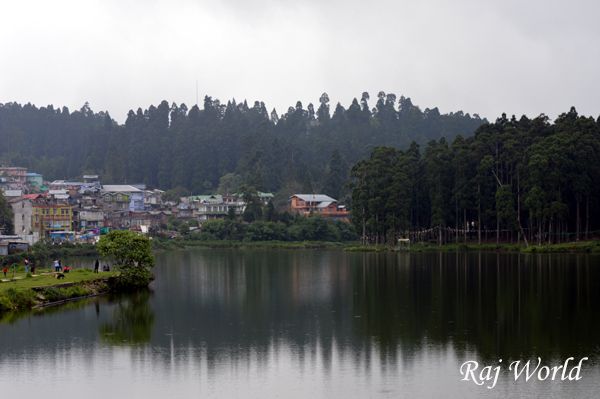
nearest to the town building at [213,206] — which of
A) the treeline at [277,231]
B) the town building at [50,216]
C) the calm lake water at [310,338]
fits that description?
the treeline at [277,231]

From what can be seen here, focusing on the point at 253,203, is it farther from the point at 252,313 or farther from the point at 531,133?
the point at 252,313

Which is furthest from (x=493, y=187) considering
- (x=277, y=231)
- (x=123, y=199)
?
(x=123, y=199)

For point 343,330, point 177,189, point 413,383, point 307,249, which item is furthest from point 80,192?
point 413,383

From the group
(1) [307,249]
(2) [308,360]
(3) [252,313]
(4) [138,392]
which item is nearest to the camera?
(4) [138,392]

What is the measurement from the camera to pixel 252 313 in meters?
37.0

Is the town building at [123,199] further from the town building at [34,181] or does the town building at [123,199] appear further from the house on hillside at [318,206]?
the house on hillside at [318,206]

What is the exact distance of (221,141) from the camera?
6565 inches

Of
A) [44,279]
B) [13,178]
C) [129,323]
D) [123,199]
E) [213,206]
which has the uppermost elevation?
[13,178]

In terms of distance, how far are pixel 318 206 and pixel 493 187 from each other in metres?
41.2

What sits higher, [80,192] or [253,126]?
[253,126]

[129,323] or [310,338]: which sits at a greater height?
[129,323]

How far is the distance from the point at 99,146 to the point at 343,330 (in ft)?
488

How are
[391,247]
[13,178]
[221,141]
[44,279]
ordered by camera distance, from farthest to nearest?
[221,141]
[13,178]
[391,247]
[44,279]

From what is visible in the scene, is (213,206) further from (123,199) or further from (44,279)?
(44,279)
